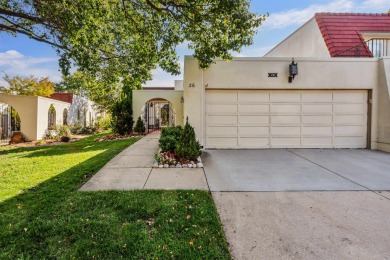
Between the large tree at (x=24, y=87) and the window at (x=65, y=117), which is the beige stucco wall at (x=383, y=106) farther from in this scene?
the large tree at (x=24, y=87)

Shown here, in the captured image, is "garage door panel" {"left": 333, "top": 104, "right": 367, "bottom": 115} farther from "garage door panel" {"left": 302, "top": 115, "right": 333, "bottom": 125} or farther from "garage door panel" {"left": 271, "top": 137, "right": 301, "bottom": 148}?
"garage door panel" {"left": 271, "top": 137, "right": 301, "bottom": 148}

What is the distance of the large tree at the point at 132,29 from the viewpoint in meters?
6.10

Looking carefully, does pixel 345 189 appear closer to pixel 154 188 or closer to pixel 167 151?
pixel 154 188

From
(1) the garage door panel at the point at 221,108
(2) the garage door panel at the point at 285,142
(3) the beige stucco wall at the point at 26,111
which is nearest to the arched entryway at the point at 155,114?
(3) the beige stucco wall at the point at 26,111

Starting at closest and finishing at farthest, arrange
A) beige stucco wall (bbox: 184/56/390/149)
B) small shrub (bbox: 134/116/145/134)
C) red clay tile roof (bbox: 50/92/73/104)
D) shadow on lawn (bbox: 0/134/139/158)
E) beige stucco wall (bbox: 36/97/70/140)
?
beige stucco wall (bbox: 184/56/390/149) < shadow on lawn (bbox: 0/134/139/158) < beige stucco wall (bbox: 36/97/70/140) < small shrub (bbox: 134/116/145/134) < red clay tile roof (bbox: 50/92/73/104)

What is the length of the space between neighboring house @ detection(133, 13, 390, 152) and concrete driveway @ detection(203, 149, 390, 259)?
2.17m

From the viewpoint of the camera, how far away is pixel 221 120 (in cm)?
869

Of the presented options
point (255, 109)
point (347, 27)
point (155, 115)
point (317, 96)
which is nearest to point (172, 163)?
point (255, 109)

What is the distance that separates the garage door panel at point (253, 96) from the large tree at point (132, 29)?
198cm

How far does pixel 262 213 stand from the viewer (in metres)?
3.43

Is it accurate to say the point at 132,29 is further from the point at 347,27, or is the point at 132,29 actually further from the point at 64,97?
the point at 64,97

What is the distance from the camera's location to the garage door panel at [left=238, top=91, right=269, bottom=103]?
8.73 m

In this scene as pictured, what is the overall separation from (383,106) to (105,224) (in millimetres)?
10176

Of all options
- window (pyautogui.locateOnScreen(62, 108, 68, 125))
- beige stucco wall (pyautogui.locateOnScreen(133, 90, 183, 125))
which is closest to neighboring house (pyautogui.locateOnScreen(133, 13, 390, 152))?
beige stucco wall (pyautogui.locateOnScreen(133, 90, 183, 125))
